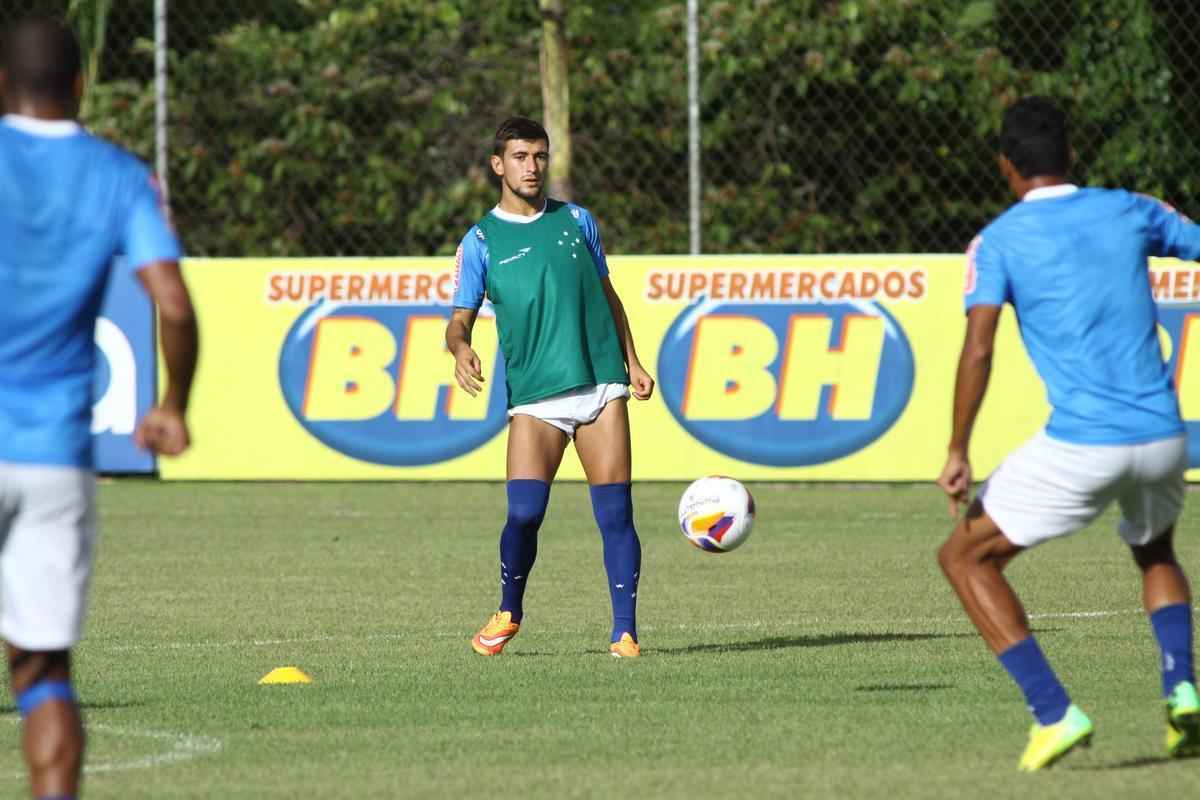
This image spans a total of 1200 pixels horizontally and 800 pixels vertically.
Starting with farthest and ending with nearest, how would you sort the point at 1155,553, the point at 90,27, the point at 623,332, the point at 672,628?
the point at 90,27 < the point at 672,628 < the point at 623,332 < the point at 1155,553

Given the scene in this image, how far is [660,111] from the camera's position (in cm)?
1995

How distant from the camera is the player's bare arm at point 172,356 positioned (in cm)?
535

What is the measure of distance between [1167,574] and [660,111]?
1316cm

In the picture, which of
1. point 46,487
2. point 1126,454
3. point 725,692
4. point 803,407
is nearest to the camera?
point 46,487

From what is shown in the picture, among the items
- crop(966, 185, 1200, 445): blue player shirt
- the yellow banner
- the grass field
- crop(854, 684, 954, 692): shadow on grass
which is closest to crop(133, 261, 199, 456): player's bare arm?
the grass field

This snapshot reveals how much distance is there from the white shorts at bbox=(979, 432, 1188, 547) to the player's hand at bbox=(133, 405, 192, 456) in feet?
8.16

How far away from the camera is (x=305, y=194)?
21500 mm

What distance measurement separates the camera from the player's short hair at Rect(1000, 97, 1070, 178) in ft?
22.5

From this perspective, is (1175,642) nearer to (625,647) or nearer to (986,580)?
(986,580)

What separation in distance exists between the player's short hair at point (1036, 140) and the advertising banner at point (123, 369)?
1248 centimetres

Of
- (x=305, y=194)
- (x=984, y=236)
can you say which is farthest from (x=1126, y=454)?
(x=305, y=194)

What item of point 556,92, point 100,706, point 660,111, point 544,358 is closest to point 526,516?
point 544,358

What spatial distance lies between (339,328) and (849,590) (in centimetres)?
735

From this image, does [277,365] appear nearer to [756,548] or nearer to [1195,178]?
[756,548]
